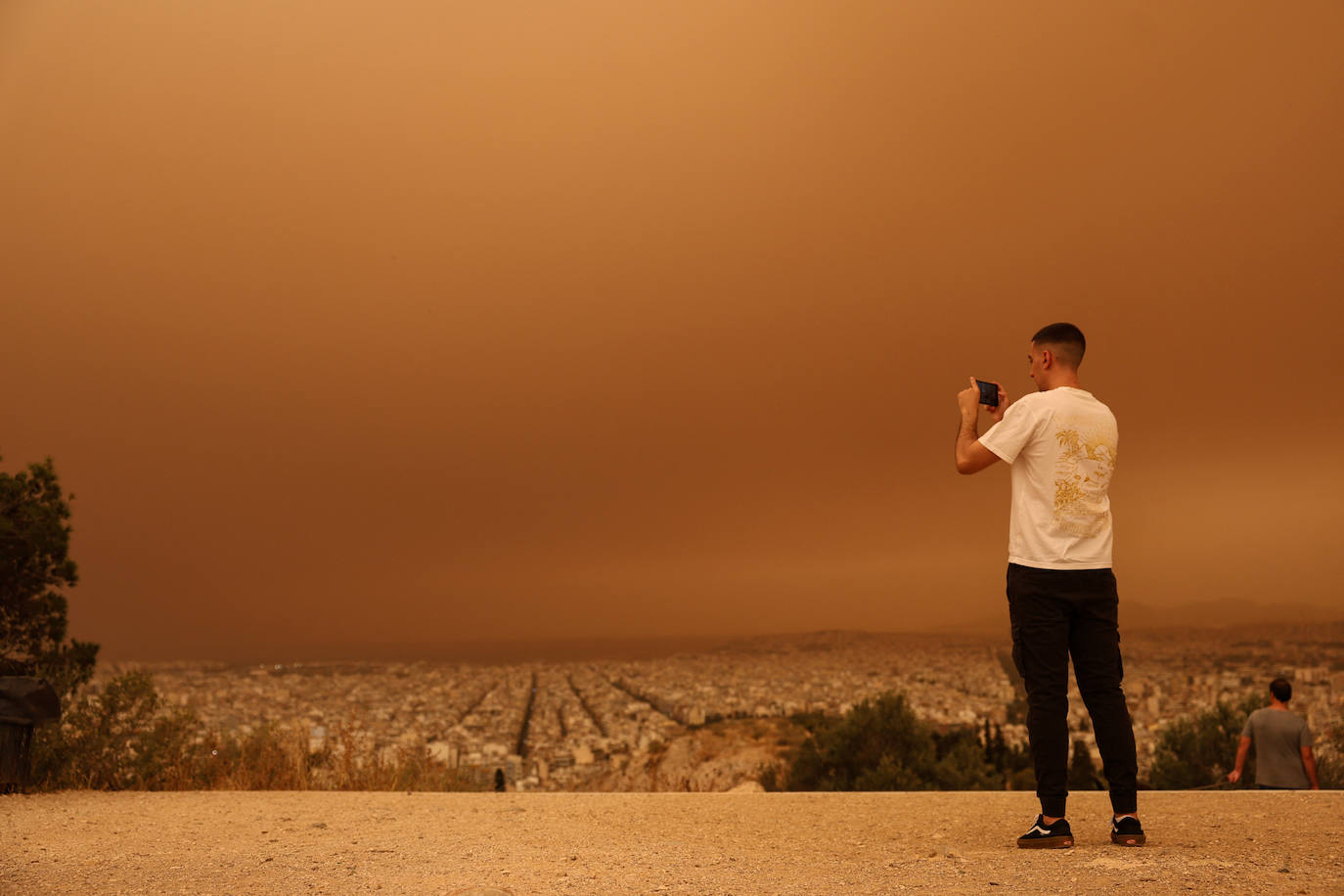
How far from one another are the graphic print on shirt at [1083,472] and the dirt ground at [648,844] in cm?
139

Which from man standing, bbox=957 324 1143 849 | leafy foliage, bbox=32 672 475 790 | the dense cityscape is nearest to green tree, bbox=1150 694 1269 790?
the dense cityscape

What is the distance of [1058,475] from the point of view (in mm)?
4223

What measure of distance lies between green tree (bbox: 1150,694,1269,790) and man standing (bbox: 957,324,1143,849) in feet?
43.2

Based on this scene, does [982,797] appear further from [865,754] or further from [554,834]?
[865,754]

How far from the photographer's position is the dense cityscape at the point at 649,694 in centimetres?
1767

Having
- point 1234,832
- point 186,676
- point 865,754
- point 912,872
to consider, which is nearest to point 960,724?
point 865,754

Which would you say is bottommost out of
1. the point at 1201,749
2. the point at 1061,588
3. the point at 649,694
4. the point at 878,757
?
the point at 649,694

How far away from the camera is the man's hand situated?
14.8 ft

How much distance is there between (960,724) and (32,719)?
18497 mm

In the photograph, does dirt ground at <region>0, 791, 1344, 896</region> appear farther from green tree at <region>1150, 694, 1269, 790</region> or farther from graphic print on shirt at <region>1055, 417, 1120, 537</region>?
green tree at <region>1150, 694, 1269, 790</region>

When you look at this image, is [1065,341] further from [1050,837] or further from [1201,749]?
[1201,749]

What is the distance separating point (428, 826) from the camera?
5.42 m

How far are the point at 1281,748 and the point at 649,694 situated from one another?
27.1 metres

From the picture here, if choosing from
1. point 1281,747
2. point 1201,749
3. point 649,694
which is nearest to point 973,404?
point 1281,747
